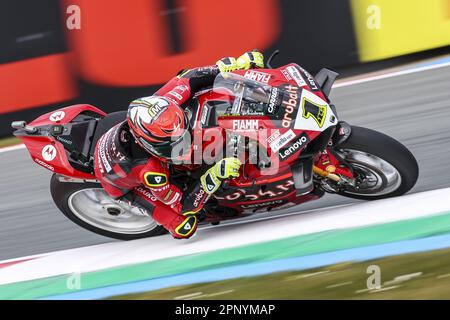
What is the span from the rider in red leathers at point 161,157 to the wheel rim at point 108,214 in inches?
26.1

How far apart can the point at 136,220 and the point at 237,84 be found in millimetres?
1970

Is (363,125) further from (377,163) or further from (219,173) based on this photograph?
(219,173)

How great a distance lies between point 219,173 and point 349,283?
1.22 m

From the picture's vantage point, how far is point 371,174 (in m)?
5.28

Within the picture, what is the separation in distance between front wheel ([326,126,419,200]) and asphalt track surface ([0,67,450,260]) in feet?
1.70

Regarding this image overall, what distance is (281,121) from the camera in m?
4.86

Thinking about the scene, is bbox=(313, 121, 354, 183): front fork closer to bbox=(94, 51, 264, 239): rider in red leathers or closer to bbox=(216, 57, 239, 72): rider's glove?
bbox=(94, 51, 264, 239): rider in red leathers

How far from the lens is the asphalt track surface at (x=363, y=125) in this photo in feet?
21.2

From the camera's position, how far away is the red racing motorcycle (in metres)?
4.88

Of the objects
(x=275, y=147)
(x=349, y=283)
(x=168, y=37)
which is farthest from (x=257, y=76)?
(x=168, y=37)

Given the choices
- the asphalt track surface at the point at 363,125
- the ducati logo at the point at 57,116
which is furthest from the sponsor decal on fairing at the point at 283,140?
the ducati logo at the point at 57,116

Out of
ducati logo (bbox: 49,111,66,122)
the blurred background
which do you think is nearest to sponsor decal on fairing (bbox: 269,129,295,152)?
ducati logo (bbox: 49,111,66,122)

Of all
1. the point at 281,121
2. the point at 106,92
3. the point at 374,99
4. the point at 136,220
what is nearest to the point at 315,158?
the point at 281,121

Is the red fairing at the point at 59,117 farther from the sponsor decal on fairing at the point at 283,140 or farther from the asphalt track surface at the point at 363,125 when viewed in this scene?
the sponsor decal on fairing at the point at 283,140
